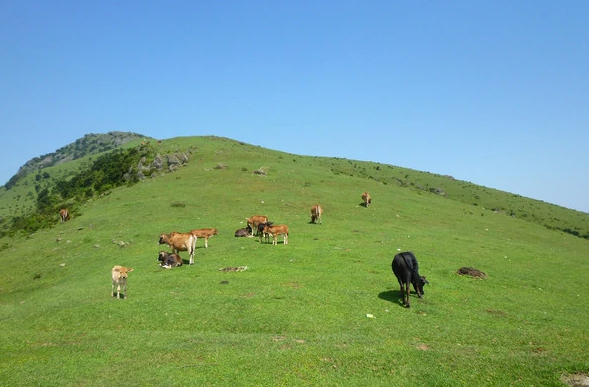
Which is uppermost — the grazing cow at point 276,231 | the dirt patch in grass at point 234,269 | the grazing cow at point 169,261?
the grazing cow at point 276,231

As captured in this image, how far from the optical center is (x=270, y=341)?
41.4 ft

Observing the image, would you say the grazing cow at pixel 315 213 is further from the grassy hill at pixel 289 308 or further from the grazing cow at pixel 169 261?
the grazing cow at pixel 169 261

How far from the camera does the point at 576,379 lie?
992 cm

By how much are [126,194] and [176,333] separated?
40.9 meters

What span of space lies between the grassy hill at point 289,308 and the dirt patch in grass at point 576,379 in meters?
0.20

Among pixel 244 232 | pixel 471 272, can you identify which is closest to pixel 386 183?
pixel 244 232

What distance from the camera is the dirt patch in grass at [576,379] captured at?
972cm

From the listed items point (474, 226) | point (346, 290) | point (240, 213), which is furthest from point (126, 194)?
point (474, 226)

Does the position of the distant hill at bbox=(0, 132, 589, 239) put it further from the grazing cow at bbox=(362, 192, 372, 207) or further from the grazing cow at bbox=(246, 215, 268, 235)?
the grazing cow at bbox=(246, 215, 268, 235)

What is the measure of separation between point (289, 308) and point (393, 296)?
17.7ft

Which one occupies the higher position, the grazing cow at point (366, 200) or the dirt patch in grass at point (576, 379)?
the grazing cow at point (366, 200)

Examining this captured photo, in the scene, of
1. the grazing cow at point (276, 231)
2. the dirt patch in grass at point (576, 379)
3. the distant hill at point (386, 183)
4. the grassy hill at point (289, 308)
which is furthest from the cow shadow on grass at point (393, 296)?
the distant hill at point (386, 183)

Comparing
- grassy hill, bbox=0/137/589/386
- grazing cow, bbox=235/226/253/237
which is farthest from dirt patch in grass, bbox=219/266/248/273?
grazing cow, bbox=235/226/253/237

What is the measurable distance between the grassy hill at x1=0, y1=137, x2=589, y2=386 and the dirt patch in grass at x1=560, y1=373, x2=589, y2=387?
0.64ft
